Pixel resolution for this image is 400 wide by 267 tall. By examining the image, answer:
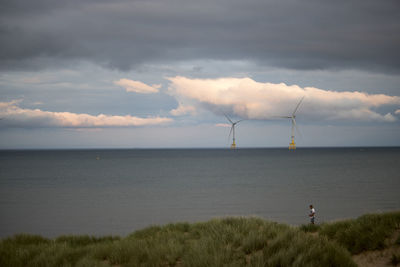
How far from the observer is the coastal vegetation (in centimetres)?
1084

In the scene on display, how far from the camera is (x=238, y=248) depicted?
12406mm

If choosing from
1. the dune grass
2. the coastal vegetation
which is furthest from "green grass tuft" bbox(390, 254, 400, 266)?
the dune grass

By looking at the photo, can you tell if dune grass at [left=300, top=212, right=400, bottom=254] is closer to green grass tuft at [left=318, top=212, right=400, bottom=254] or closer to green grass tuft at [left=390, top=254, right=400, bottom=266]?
green grass tuft at [left=318, top=212, right=400, bottom=254]

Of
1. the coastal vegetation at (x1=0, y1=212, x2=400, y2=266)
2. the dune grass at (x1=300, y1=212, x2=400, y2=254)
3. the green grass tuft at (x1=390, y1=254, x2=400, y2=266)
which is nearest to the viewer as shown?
the coastal vegetation at (x1=0, y1=212, x2=400, y2=266)

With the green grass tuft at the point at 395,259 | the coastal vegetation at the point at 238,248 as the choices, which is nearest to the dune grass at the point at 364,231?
the coastal vegetation at the point at 238,248

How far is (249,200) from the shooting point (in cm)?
5584

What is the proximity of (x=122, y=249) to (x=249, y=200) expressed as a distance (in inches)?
1762

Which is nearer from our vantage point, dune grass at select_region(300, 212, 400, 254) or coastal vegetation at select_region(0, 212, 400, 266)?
coastal vegetation at select_region(0, 212, 400, 266)

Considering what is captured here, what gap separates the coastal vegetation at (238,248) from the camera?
1084cm

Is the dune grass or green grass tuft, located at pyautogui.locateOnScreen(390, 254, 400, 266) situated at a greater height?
the dune grass

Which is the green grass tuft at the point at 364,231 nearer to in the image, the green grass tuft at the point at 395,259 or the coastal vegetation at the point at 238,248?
the coastal vegetation at the point at 238,248

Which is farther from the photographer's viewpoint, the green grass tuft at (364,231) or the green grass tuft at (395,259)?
the green grass tuft at (364,231)

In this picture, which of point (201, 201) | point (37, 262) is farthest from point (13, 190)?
point (37, 262)

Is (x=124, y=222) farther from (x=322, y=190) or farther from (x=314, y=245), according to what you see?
(x=322, y=190)
